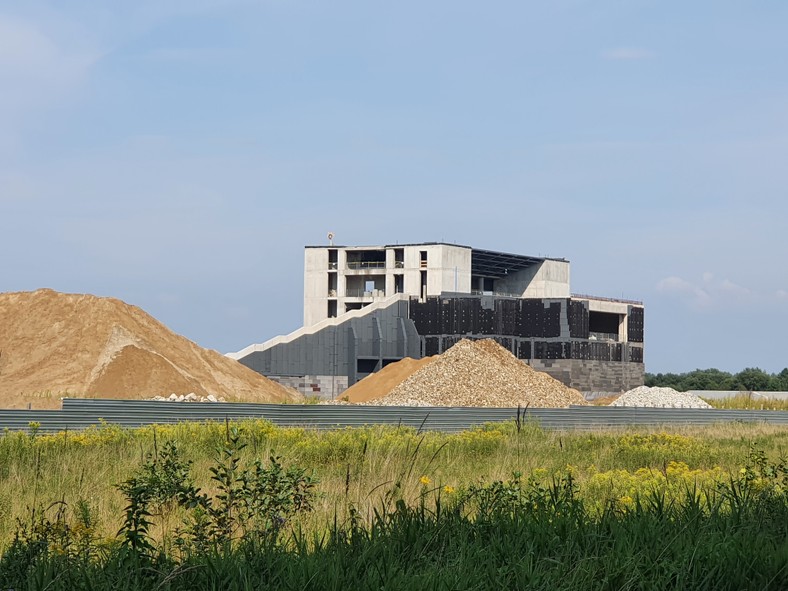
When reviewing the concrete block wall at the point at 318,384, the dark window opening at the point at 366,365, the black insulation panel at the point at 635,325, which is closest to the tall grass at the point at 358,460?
the concrete block wall at the point at 318,384

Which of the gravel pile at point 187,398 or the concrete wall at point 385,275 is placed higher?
the concrete wall at point 385,275

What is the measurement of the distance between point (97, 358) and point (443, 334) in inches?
1687

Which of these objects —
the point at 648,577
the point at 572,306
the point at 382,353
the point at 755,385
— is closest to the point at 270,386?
the point at 382,353

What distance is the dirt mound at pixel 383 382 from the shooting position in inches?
2037

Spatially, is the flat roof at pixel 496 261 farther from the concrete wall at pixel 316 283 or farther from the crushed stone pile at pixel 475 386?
the crushed stone pile at pixel 475 386

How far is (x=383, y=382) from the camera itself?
5375cm

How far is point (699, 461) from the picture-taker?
17297 mm

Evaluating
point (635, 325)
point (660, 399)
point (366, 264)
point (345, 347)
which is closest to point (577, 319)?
point (635, 325)

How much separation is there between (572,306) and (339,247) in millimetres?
24938

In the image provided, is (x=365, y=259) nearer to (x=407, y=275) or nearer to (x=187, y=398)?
(x=407, y=275)

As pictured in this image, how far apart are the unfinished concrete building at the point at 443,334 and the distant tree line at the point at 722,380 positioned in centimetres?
2227

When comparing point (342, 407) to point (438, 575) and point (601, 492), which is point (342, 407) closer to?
point (601, 492)

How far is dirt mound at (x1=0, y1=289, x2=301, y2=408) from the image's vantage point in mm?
38969

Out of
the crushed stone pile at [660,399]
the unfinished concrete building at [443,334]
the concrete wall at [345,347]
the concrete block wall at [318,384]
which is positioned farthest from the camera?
the concrete wall at [345,347]
